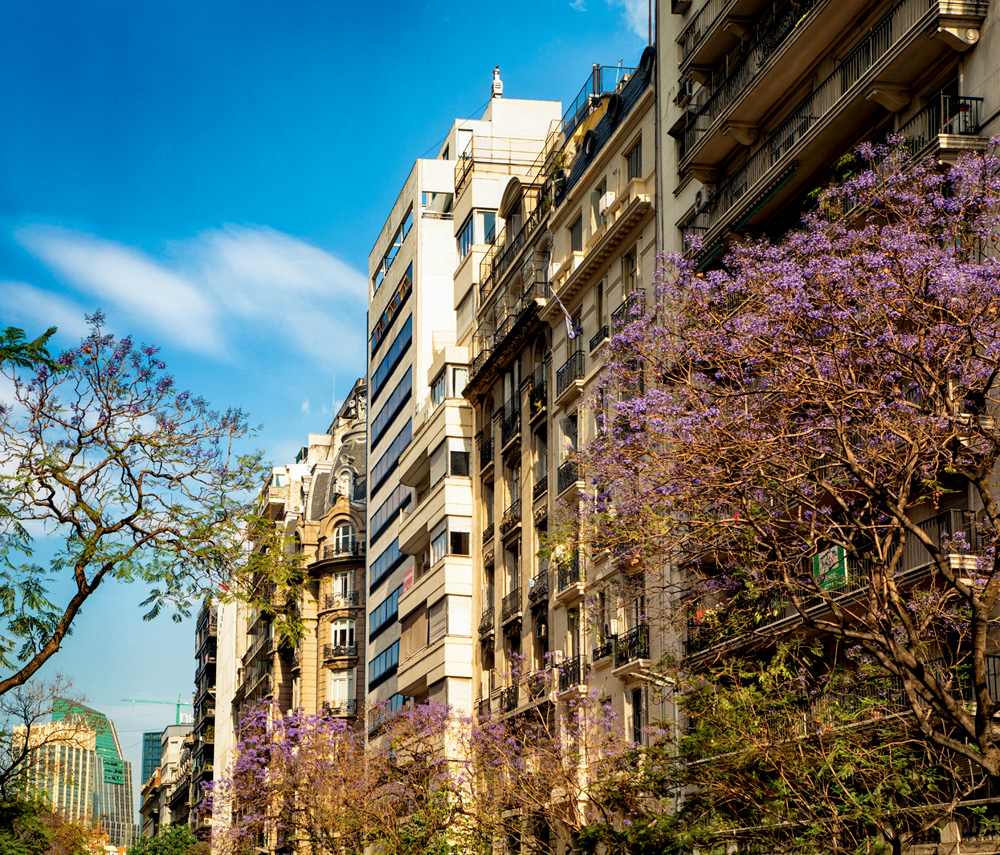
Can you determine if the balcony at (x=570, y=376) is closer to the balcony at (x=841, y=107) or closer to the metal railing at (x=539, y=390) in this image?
the metal railing at (x=539, y=390)

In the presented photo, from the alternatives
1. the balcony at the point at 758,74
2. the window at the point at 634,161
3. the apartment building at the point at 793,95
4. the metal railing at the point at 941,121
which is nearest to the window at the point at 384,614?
the window at the point at 634,161

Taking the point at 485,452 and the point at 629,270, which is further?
the point at 485,452

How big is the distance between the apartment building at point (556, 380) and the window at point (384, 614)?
10045 mm

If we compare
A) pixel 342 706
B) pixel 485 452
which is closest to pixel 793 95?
pixel 485 452

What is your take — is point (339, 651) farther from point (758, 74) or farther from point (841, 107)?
point (841, 107)

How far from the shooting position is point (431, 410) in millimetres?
55719

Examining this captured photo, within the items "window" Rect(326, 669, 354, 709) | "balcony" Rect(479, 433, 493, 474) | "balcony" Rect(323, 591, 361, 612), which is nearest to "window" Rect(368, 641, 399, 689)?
"window" Rect(326, 669, 354, 709)

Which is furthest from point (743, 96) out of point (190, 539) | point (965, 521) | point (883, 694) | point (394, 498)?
point (394, 498)

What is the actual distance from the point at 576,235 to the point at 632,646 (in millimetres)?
13137

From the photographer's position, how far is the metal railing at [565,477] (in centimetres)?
4003

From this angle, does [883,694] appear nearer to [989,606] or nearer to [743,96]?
[989,606]

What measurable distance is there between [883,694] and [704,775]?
2899 mm

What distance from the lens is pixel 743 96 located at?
3158 centimetres

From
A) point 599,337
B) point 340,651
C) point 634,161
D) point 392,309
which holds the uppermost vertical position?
point 392,309
